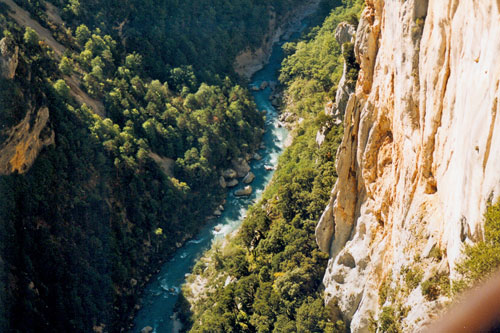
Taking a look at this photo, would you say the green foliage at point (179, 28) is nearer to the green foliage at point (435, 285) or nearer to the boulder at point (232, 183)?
the boulder at point (232, 183)

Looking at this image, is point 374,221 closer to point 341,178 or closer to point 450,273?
point 341,178

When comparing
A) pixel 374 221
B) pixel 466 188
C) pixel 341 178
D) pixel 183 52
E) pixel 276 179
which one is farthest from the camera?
pixel 183 52

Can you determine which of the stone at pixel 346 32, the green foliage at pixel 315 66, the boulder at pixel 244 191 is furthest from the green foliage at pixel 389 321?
the boulder at pixel 244 191

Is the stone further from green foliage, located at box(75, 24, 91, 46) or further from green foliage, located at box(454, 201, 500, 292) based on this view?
green foliage, located at box(454, 201, 500, 292)

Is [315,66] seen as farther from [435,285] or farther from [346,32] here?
[435,285]

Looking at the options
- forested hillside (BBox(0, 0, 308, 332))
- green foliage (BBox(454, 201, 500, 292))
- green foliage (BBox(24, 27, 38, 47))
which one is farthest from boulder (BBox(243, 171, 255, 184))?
green foliage (BBox(454, 201, 500, 292))

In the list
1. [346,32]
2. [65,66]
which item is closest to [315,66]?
[346,32]

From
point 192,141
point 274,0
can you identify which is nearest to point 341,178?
point 192,141
